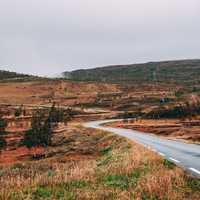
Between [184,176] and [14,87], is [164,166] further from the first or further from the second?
[14,87]

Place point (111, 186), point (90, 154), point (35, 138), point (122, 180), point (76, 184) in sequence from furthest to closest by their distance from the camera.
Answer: point (35, 138) → point (90, 154) → point (122, 180) → point (76, 184) → point (111, 186)

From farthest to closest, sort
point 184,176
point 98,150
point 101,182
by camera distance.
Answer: point 98,150, point 184,176, point 101,182

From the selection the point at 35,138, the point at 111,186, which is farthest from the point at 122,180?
the point at 35,138

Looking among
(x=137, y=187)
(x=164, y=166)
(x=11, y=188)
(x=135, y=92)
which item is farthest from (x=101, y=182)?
(x=135, y=92)

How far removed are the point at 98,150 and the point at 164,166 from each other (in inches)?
927

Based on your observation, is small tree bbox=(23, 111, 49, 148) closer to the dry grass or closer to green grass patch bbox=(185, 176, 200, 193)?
the dry grass

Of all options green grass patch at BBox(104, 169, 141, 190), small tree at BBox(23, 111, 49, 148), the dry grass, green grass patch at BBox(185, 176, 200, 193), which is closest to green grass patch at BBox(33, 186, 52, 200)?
the dry grass

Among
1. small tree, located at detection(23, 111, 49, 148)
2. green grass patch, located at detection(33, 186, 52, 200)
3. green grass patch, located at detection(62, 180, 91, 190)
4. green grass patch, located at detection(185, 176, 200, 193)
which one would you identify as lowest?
small tree, located at detection(23, 111, 49, 148)

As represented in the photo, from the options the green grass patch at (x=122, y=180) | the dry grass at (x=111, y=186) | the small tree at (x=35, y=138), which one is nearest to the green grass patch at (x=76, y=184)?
the dry grass at (x=111, y=186)

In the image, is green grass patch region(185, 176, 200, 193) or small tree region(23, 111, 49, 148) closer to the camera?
green grass patch region(185, 176, 200, 193)

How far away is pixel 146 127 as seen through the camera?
239 ft

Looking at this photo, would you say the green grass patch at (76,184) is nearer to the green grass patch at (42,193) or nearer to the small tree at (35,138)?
the green grass patch at (42,193)

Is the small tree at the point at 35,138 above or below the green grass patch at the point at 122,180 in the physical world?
below

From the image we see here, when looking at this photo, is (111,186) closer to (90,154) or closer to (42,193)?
(42,193)
